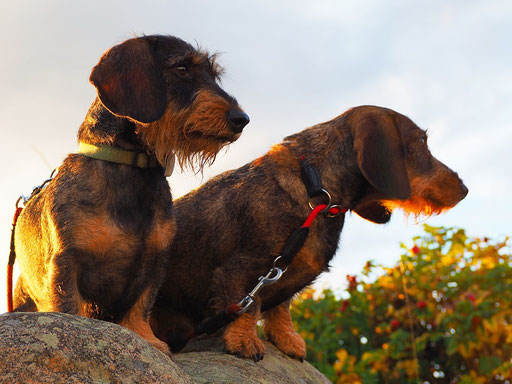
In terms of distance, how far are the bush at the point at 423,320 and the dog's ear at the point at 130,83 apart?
167 inches

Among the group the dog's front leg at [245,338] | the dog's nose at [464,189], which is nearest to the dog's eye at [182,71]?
the dog's front leg at [245,338]

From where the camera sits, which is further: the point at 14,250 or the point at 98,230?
the point at 14,250

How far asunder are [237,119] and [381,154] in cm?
113

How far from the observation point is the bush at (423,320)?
710 centimetres

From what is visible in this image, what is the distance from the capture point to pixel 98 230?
3.59m

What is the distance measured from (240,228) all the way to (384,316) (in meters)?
3.98

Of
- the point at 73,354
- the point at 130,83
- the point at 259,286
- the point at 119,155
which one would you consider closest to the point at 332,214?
the point at 259,286

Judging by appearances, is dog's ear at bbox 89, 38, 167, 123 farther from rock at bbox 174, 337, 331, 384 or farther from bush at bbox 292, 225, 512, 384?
bush at bbox 292, 225, 512, 384

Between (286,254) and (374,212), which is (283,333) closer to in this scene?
(286,254)

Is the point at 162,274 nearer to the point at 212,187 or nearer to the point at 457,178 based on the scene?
the point at 212,187

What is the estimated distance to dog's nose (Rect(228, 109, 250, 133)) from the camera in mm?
3822

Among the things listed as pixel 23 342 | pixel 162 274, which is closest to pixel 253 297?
pixel 162 274

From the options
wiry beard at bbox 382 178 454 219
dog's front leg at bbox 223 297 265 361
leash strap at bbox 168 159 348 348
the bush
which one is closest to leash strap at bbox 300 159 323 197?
leash strap at bbox 168 159 348 348

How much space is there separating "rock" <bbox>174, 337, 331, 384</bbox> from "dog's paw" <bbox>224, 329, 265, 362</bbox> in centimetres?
4
